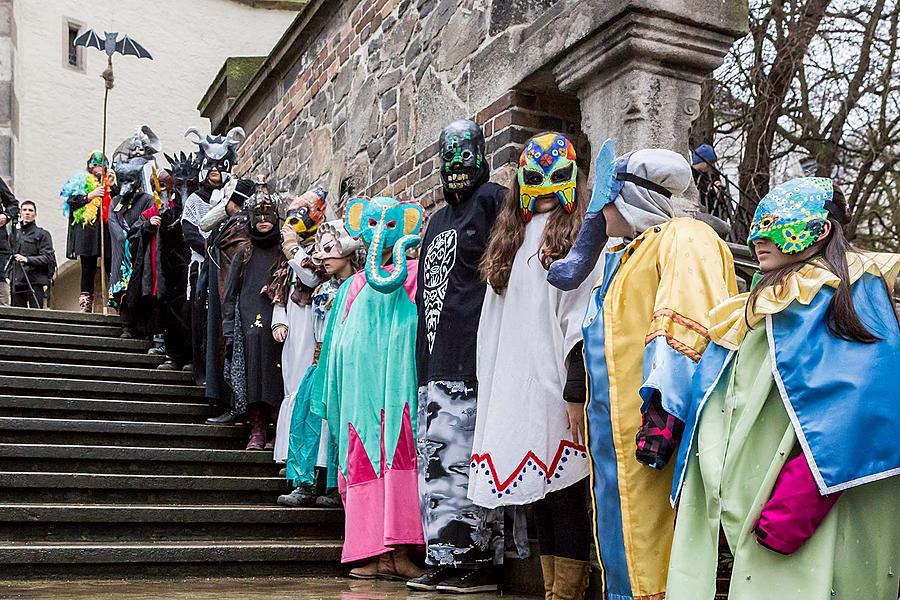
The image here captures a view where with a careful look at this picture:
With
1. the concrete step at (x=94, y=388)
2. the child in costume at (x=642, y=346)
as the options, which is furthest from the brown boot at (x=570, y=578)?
the concrete step at (x=94, y=388)

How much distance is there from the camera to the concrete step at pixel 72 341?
869cm

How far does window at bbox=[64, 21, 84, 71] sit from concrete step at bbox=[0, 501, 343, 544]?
14517mm

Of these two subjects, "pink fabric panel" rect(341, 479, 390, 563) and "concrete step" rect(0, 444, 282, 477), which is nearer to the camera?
"pink fabric panel" rect(341, 479, 390, 563)

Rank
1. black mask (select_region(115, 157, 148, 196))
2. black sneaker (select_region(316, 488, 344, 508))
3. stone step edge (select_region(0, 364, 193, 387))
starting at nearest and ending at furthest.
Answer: black sneaker (select_region(316, 488, 344, 508)), stone step edge (select_region(0, 364, 193, 387)), black mask (select_region(115, 157, 148, 196))

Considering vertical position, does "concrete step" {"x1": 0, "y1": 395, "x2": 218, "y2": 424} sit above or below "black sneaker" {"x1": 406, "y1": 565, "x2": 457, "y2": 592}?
above

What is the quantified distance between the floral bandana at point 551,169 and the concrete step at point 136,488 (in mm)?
2981

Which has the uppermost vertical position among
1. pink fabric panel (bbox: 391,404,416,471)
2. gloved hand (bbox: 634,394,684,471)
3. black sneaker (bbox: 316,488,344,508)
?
gloved hand (bbox: 634,394,684,471)

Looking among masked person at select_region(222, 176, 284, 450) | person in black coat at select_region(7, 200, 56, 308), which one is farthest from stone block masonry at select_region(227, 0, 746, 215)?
person in black coat at select_region(7, 200, 56, 308)

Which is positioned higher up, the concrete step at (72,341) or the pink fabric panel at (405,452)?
the concrete step at (72,341)

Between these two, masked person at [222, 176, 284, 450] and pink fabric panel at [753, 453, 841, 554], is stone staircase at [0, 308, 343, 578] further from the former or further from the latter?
pink fabric panel at [753, 453, 841, 554]

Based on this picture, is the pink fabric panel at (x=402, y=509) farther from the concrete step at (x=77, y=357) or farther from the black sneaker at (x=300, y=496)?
the concrete step at (x=77, y=357)

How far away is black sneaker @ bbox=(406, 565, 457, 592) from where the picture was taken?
15.6ft

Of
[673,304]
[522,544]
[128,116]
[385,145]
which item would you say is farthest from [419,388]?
[128,116]

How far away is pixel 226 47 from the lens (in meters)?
20.7
